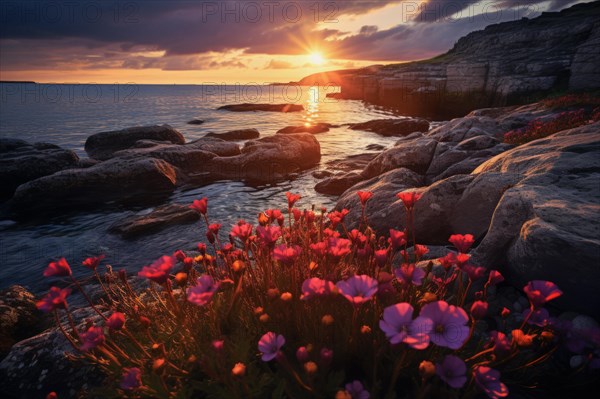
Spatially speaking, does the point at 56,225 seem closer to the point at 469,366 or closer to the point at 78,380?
the point at 78,380

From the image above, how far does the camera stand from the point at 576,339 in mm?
2734

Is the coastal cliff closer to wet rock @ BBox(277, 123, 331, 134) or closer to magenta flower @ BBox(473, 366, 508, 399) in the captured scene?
wet rock @ BBox(277, 123, 331, 134)

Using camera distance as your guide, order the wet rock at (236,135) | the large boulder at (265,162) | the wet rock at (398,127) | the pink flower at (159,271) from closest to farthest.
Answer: the pink flower at (159,271)
the large boulder at (265,162)
the wet rock at (236,135)
the wet rock at (398,127)

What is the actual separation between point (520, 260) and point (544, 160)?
2776mm

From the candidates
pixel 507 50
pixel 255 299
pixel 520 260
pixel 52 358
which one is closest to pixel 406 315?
pixel 255 299

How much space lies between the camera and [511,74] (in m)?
42.3

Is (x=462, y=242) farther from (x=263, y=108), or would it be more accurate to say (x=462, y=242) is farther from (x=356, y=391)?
(x=263, y=108)

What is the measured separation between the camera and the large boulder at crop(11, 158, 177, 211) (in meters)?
13.3

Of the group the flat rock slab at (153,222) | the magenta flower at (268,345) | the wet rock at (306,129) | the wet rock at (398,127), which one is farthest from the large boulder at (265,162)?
the wet rock at (398,127)

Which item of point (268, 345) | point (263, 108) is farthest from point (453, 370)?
point (263, 108)

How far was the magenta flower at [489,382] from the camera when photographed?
187cm

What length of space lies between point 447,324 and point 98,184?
15385 mm

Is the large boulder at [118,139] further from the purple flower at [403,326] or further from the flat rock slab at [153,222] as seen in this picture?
the purple flower at [403,326]

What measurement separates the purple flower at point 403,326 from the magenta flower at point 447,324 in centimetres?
6
